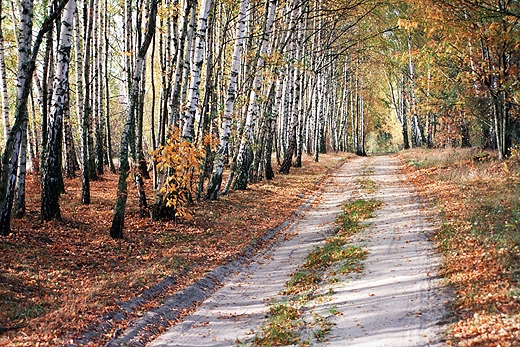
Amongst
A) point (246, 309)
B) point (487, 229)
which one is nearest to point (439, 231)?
point (487, 229)

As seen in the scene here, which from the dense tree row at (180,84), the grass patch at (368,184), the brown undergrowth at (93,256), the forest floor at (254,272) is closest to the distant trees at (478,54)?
the dense tree row at (180,84)

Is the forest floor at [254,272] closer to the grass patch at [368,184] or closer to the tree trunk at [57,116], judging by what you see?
the tree trunk at [57,116]

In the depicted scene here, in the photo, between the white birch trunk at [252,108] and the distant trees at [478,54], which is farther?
the white birch trunk at [252,108]

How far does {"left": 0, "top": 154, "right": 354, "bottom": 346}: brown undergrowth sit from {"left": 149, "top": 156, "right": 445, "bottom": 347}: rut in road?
0.95m

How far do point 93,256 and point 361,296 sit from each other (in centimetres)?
560

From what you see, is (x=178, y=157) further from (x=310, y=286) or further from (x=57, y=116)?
(x=310, y=286)

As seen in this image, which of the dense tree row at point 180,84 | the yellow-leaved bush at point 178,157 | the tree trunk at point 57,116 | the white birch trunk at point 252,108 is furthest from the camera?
the white birch trunk at point 252,108

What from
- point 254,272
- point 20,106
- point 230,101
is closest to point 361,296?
point 254,272

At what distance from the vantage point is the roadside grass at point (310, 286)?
662cm

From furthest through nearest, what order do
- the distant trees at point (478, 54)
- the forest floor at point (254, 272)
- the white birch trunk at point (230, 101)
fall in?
the distant trees at point (478, 54) → the white birch trunk at point (230, 101) → the forest floor at point (254, 272)

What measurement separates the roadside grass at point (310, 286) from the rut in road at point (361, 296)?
177mm

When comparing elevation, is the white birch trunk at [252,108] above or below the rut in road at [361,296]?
above

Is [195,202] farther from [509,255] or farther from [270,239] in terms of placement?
[509,255]

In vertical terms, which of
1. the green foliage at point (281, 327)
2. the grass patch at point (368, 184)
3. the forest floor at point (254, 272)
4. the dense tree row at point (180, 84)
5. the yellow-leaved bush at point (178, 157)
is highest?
the dense tree row at point (180, 84)
